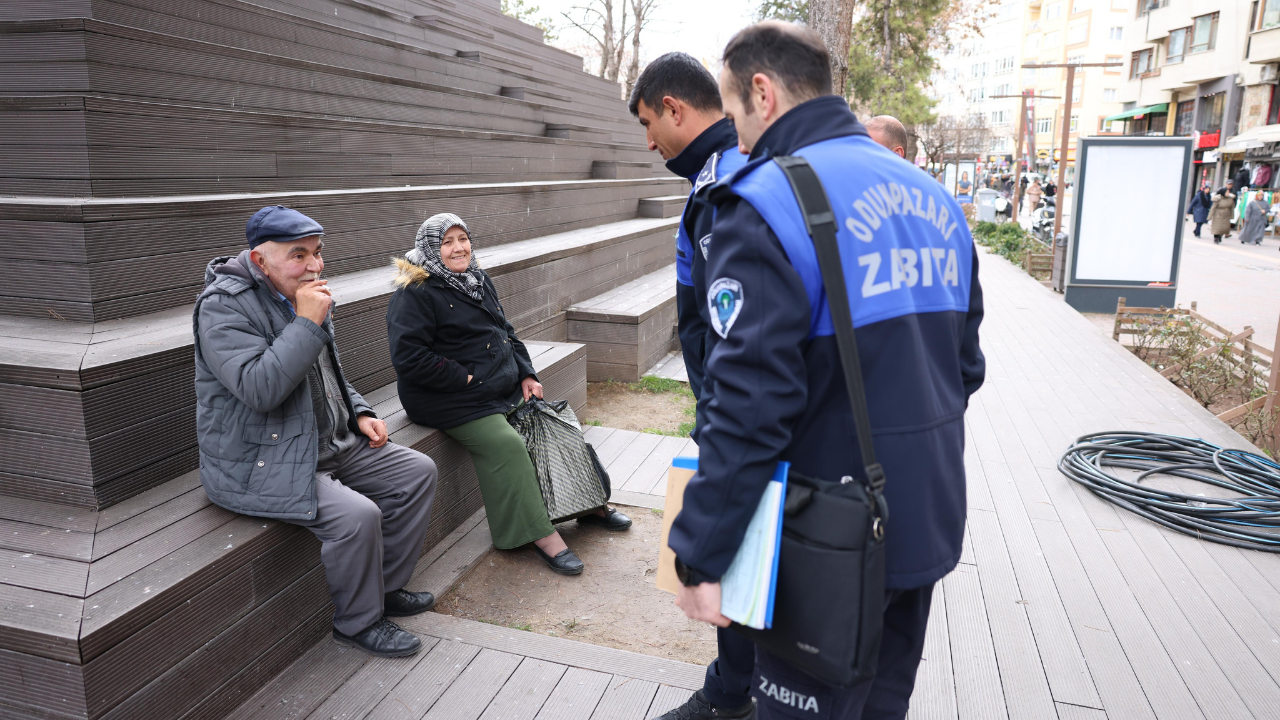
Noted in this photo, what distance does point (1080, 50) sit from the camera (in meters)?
60.9

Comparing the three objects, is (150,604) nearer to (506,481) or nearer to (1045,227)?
(506,481)

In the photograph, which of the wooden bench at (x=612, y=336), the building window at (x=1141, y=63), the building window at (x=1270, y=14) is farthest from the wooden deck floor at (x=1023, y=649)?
the building window at (x=1141, y=63)

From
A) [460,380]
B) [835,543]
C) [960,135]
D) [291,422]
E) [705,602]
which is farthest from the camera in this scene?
[960,135]

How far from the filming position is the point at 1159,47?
40000 millimetres

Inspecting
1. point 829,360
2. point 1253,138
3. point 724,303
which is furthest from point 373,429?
point 1253,138

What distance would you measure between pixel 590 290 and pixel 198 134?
12.7 ft

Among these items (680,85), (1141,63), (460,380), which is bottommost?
(460,380)

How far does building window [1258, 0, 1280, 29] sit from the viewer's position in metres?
29.8

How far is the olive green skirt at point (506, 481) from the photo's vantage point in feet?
12.2

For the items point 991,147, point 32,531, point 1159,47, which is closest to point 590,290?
point 32,531

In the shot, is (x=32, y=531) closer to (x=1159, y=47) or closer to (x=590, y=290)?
(x=590, y=290)

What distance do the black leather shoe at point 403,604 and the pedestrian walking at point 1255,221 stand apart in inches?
1036

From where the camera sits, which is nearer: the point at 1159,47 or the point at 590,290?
the point at 590,290

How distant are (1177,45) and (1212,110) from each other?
14.5ft
